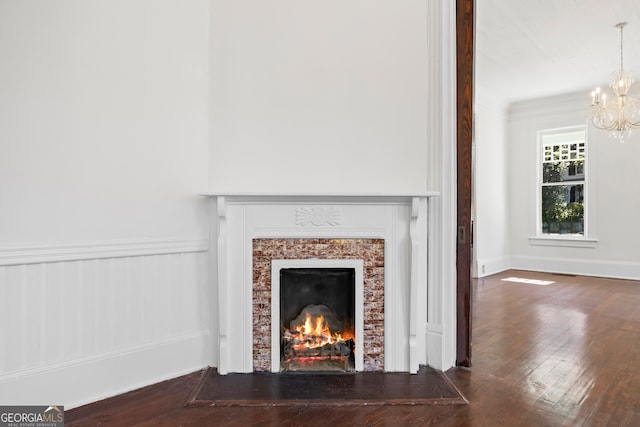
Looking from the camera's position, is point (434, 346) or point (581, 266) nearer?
point (434, 346)

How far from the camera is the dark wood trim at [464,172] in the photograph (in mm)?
2592

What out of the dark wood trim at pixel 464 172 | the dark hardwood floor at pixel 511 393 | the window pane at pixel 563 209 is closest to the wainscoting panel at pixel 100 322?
the dark hardwood floor at pixel 511 393

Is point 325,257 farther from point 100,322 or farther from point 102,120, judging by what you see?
point 102,120

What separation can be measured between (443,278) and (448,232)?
12.2 inches

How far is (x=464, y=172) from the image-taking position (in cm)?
259

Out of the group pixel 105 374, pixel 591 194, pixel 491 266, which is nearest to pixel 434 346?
pixel 105 374

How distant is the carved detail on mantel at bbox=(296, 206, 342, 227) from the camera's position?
247 cm

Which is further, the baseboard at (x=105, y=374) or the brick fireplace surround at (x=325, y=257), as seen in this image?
the brick fireplace surround at (x=325, y=257)

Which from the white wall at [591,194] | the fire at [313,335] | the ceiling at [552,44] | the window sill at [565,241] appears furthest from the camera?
the window sill at [565,241]

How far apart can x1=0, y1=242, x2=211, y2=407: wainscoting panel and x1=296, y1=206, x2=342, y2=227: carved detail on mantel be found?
0.71m

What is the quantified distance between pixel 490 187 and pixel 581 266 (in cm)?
195

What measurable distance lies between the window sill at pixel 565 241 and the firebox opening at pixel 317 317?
5.45 m

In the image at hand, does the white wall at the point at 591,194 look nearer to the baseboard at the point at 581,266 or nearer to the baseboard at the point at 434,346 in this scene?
the baseboard at the point at 581,266

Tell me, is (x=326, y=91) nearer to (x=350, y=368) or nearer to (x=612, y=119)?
(x=350, y=368)
